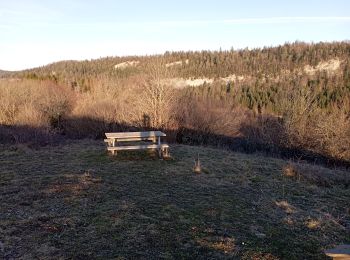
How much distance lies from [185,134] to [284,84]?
62.0 metres

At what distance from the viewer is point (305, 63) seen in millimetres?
94250

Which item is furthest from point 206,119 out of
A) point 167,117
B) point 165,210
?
point 165,210

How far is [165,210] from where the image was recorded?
24.7ft

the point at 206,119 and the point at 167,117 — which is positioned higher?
the point at 167,117

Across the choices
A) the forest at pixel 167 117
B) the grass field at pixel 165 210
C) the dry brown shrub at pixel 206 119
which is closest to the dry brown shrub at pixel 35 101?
the forest at pixel 167 117

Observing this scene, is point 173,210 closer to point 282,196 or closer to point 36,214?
point 36,214

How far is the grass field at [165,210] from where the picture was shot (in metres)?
5.80

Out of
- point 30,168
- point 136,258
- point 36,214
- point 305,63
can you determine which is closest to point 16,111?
point 30,168

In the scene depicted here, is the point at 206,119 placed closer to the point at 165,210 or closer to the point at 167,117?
the point at 167,117

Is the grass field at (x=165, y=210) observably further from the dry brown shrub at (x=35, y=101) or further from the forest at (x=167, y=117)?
the dry brown shrub at (x=35, y=101)

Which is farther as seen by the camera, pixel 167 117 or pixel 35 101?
pixel 35 101

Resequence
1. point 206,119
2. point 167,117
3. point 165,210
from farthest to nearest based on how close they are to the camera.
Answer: point 206,119 → point 167,117 → point 165,210

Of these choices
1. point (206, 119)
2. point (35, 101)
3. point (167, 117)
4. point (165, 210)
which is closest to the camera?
point (165, 210)

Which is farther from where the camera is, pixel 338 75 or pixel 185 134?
pixel 338 75
